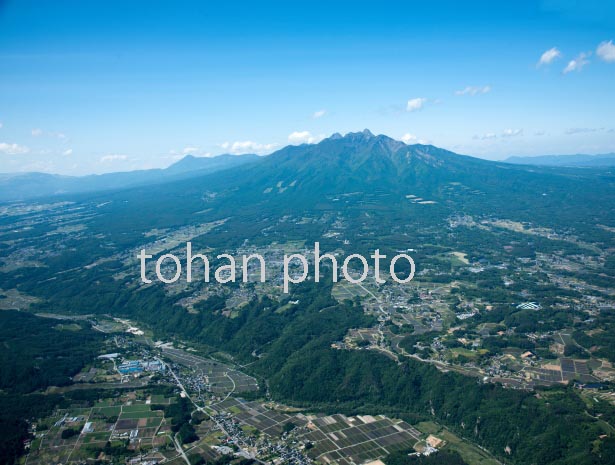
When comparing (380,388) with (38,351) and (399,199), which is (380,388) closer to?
(38,351)

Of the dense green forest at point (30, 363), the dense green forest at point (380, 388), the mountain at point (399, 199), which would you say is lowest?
the dense green forest at point (380, 388)

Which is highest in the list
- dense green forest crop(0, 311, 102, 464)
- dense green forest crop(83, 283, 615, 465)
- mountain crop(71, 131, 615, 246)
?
mountain crop(71, 131, 615, 246)

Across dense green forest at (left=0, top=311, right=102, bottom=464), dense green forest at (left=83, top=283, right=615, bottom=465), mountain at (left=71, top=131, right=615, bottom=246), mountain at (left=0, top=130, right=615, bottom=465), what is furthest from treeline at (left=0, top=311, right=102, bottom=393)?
mountain at (left=71, top=131, right=615, bottom=246)

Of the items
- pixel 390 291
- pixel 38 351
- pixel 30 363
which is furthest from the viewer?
pixel 390 291

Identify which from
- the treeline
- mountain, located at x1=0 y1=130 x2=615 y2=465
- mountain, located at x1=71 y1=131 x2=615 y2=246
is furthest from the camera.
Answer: mountain, located at x1=71 y1=131 x2=615 y2=246

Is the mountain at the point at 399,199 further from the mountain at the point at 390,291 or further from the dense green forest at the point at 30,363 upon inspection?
the dense green forest at the point at 30,363

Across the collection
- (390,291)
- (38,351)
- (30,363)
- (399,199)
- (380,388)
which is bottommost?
(380,388)

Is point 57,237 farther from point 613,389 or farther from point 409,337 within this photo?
point 613,389

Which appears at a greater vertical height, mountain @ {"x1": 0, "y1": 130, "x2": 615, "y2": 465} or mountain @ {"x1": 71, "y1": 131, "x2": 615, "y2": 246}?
mountain @ {"x1": 71, "y1": 131, "x2": 615, "y2": 246}

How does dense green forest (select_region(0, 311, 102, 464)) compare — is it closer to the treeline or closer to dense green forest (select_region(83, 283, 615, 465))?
the treeline

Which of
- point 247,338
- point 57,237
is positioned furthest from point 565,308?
point 57,237

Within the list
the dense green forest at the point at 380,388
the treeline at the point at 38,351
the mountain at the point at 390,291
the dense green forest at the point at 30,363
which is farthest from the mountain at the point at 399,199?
the dense green forest at the point at 30,363

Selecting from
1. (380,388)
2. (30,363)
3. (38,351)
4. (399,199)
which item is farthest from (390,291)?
(399,199)
